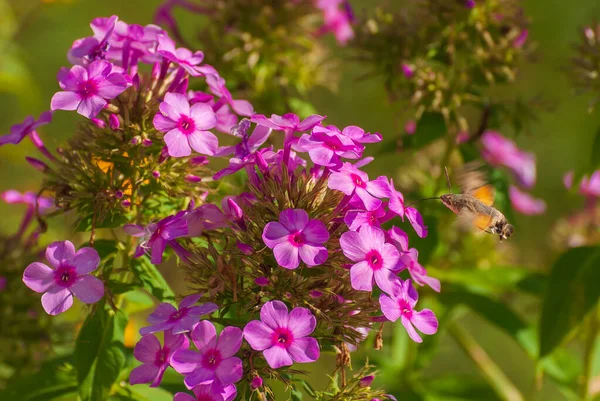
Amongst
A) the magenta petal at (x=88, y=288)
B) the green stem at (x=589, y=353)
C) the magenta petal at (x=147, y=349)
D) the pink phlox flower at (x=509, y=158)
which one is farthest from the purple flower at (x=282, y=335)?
the pink phlox flower at (x=509, y=158)

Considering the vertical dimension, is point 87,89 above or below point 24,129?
above

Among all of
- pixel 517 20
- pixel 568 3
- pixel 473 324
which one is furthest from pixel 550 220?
pixel 517 20

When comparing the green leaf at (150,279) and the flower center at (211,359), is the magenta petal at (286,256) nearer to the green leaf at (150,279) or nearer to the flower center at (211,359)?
the flower center at (211,359)

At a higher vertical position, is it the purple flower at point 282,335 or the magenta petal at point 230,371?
the purple flower at point 282,335

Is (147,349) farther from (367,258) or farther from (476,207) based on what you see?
(476,207)

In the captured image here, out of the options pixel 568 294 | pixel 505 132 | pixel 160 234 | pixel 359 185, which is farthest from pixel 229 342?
pixel 505 132

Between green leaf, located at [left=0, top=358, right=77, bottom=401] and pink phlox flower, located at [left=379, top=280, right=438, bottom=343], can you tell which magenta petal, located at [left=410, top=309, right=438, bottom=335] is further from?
green leaf, located at [left=0, top=358, right=77, bottom=401]

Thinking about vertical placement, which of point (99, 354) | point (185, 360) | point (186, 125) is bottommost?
point (99, 354)
